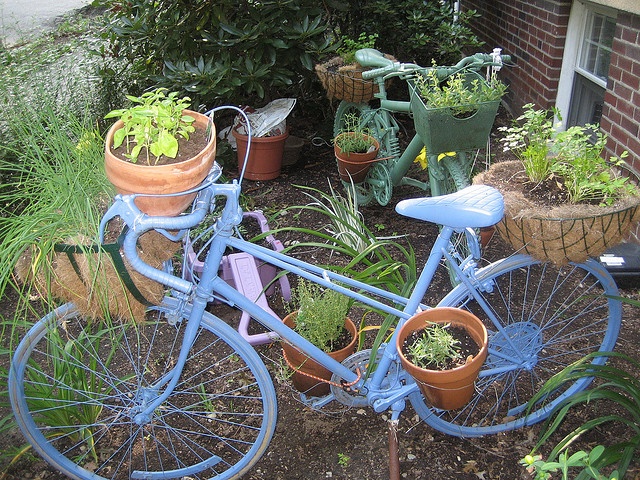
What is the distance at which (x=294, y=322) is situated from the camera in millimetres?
2742

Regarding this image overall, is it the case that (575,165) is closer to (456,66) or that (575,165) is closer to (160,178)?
(456,66)

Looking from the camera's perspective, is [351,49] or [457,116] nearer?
[457,116]

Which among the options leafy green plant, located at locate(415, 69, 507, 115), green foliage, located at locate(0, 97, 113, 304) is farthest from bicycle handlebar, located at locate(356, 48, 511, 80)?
green foliage, located at locate(0, 97, 113, 304)

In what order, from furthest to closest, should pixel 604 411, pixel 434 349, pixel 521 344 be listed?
pixel 604 411 → pixel 521 344 → pixel 434 349

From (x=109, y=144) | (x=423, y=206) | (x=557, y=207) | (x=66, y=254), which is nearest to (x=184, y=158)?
(x=109, y=144)

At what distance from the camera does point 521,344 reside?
99.0 inches

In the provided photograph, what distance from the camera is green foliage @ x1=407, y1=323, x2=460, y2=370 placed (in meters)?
2.14

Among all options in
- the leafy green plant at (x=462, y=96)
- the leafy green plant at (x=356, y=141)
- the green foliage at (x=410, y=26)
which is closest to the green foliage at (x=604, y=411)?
the leafy green plant at (x=462, y=96)

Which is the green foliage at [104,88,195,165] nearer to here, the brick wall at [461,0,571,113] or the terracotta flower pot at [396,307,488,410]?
the terracotta flower pot at [396,307,488,410]

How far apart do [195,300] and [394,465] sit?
1027 millimetres

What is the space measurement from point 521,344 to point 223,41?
3185 mm

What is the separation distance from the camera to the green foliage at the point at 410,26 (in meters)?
5.37

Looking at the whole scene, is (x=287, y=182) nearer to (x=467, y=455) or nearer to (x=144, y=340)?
(x=144, y=340)

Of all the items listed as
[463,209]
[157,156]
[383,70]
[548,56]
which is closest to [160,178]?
[157,156]
